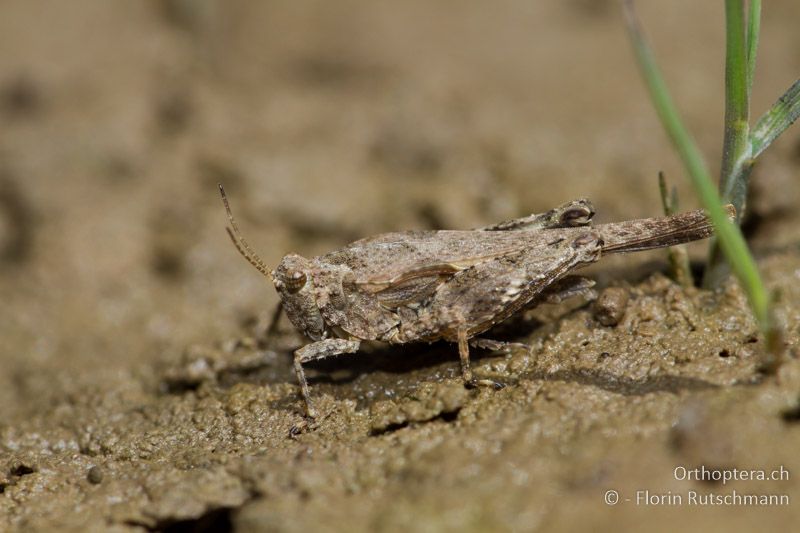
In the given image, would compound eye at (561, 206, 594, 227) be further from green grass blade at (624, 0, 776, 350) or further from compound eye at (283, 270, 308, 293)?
compound eye at (283, 270, 308, 293)

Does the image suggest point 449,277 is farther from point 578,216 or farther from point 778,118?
point 778,118

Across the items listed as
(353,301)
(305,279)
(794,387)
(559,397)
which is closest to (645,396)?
(559,397)

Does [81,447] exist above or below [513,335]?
below

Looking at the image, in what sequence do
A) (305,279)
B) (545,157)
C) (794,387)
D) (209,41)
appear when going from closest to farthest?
1. (794,387)
2. (305,279)
3. (545,157)
4. (209,41)

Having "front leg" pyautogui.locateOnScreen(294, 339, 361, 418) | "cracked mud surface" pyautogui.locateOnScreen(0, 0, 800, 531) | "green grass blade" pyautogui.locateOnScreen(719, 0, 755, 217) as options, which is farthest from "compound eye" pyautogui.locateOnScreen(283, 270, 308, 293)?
"green grass blade" pyautogui.locateOnScreen(719, 0, 755, 217)

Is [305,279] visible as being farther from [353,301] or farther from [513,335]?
[513,335]

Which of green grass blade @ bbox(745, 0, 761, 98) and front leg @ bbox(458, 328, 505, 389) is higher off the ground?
green grass blade @ bbox(745, 0, 761, 98)

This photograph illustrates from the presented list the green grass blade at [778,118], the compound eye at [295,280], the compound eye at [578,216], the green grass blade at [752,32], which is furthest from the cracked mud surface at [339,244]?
the green grass blade at [752,32]

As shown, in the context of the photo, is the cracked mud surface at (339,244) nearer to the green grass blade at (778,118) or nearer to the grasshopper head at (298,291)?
the grasshopper head at (298,291)
